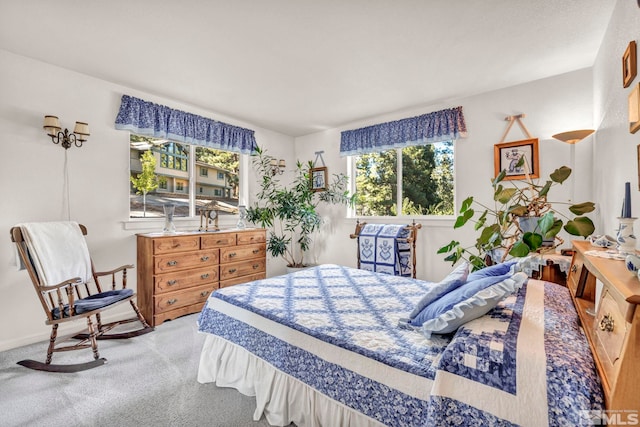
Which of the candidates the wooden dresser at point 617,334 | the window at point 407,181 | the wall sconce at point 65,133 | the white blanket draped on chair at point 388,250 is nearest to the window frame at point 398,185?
the window at point 407,181

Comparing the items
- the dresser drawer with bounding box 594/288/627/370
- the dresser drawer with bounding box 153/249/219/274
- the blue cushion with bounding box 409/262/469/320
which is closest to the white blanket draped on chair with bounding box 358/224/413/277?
the dresser drawer with bounding box 153/249/219/274

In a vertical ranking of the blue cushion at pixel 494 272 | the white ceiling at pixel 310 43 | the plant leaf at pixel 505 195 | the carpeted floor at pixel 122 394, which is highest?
the white ceiling at pixel 310 43

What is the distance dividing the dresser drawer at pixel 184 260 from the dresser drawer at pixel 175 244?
51mm

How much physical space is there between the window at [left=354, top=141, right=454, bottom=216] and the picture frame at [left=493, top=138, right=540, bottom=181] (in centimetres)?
55

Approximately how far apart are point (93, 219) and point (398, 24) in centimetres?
333

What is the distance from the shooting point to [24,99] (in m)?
2.59

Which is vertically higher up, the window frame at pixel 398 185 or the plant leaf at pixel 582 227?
the window frame at pixel 398 185

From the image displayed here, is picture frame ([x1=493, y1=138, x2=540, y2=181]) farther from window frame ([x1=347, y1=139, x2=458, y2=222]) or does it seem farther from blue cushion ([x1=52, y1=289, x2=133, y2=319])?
blue cushion ([x1=52, y1=289, x2=133, y2=319])

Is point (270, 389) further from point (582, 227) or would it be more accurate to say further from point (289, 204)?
point (289, 204)

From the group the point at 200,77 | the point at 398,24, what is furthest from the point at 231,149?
the point at 398,24

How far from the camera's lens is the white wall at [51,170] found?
2.51 m

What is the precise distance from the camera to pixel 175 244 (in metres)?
3.11

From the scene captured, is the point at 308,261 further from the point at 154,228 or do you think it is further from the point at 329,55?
the point at 329,55

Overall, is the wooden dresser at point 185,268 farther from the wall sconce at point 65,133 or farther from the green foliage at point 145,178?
the wall sconce at point 65,133
